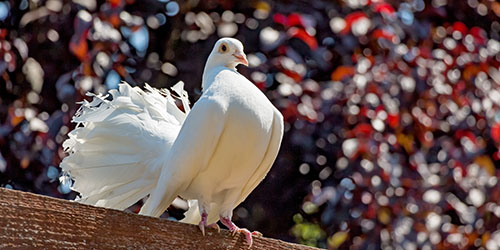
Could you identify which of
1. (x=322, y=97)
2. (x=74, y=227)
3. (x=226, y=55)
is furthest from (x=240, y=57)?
(x=322, y=97)

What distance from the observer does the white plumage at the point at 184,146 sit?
260cm

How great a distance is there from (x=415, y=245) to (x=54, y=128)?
5.30 feet

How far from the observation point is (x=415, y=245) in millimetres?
4262

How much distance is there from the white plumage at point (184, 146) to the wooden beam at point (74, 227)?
390 millimetres

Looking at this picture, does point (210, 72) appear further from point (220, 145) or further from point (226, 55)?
point (220, 145)

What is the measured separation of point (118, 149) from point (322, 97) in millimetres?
1634

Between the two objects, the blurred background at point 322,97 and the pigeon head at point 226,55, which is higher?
the pigeon head at point 226,55

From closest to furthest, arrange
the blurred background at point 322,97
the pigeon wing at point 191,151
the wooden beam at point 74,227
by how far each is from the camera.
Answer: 1. the wooden beam at point 74,227
2. the pigeon wing at point 191,151
3. the blurred background at point 322,97

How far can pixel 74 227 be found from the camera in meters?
1.88

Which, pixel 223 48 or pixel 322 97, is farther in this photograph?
pixel 322 97

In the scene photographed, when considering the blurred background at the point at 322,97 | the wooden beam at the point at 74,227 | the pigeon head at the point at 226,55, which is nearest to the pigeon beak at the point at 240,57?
the pigeon head at the point at 226,55

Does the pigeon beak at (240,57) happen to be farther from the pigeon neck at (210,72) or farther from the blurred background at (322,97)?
the blurred background at (322,97)

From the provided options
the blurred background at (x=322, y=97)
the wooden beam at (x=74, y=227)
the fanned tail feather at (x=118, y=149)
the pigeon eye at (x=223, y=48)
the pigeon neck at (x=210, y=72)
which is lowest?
the blurred background at (x=322, y=97)

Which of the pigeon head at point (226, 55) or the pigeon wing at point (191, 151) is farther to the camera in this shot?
the pigeon head at point (226, 55)
